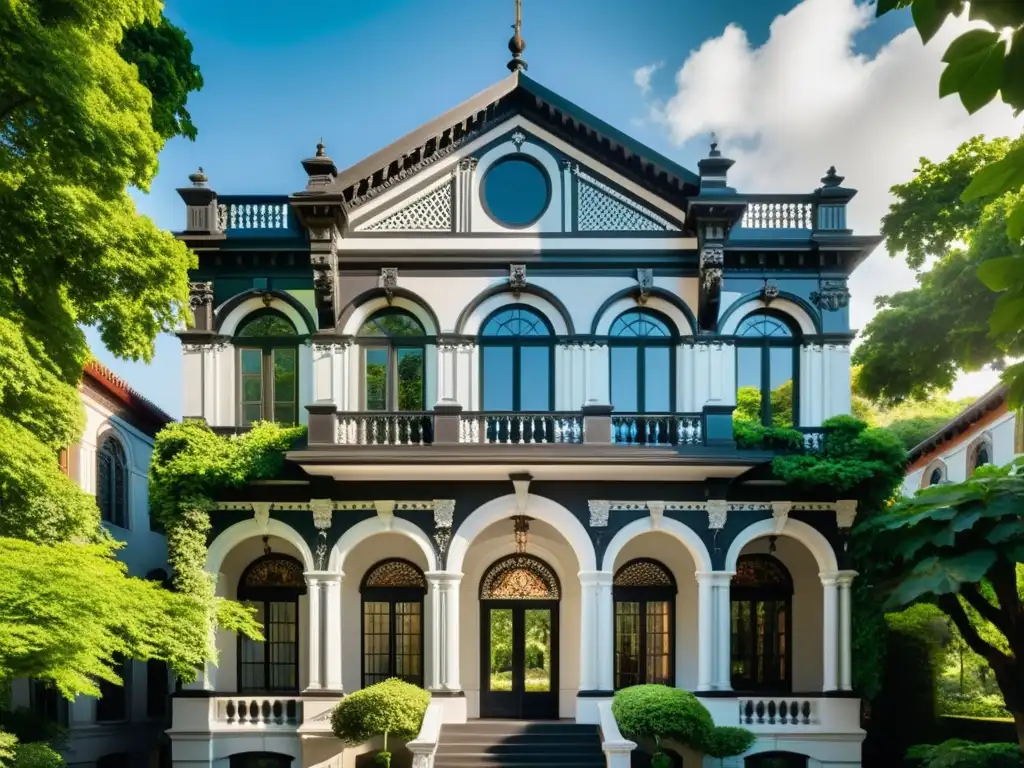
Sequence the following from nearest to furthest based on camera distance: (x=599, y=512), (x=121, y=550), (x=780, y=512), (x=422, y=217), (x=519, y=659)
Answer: (x=599, y=512)
(x=780, y=512)
(x=422, y=217)
(x=519, y=659)
(x=121, y=550)

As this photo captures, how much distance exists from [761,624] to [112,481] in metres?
16.3

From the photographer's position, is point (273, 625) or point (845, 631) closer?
point (845, 631)

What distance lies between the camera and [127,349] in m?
12.2

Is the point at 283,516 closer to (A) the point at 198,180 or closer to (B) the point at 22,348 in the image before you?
(A) the point at 198,180

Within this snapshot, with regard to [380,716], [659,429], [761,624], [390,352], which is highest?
[390,352]

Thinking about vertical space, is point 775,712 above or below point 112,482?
below

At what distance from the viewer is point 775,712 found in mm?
18844

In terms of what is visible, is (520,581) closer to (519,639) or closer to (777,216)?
(519,639)

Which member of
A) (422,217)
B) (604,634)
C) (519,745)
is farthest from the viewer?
(422,217)

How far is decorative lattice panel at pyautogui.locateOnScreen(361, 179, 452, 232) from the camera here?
783 inches

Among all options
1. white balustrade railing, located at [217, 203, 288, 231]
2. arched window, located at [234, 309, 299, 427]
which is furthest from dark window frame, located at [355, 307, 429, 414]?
white balustrade railing, located at [217, 203, 288, 231]

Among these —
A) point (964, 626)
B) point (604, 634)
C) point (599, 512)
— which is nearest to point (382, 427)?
point (599, 512)

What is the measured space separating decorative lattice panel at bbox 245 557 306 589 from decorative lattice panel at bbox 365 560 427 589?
173cm

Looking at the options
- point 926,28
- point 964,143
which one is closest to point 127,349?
point 926,28
